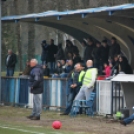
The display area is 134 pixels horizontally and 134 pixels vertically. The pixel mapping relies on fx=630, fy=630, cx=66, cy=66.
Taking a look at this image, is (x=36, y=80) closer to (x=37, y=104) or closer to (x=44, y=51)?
(x=37, y=104)

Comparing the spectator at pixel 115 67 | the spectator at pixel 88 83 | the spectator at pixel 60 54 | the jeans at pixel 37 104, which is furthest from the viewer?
the spectator at pixel 60 54

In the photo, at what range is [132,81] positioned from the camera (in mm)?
19234

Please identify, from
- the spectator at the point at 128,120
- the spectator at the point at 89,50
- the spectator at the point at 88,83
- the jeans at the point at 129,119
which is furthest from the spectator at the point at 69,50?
the jeans at the point at 129,119

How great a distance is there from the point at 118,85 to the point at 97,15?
4.29 metres

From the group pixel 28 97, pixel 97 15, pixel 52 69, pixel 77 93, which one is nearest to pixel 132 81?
pixel 77 93

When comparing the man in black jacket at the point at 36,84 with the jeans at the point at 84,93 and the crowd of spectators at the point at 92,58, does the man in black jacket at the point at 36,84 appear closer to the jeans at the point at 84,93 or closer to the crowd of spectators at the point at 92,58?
the jeans at the point at 84,93

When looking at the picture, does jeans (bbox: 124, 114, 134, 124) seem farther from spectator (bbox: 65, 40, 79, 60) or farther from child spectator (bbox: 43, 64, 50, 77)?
child spectator (bbox: 43, 64, 50, 77)

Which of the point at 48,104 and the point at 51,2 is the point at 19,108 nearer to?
the point at 48,104

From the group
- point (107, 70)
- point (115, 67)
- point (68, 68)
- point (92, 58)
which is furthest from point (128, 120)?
point (92, 58)

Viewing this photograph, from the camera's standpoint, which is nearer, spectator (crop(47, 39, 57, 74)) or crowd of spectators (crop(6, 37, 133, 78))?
crowd of spectators (crop(6, 37, 133, 78))

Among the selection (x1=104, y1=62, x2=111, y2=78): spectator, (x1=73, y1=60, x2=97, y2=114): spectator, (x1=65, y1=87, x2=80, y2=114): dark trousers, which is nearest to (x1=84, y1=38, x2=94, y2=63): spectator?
(x1=104, y1=62, x2=111, y2=78): spectator

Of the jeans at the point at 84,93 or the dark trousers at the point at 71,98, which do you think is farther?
the dark trousers at the point at 71,98

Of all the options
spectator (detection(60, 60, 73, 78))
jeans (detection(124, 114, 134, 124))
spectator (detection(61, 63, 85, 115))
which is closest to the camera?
jeans (detection(124, 114, 134, 124))

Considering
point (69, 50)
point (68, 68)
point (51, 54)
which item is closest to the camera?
point (68, 68)
